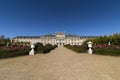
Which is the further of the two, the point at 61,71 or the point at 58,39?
the point at 58,39

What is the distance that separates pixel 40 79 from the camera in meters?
4.30

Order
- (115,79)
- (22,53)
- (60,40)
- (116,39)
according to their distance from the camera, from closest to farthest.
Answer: (115,79) → (22,53) → (116,39) → (60,40)

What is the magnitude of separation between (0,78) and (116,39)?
96.1ft

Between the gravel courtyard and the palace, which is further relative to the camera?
the palace

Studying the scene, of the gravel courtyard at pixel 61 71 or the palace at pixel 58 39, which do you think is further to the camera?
the palace at pixel 58 39

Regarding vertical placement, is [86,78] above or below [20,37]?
below

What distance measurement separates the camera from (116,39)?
92.9 ft

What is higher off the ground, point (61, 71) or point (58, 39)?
point (58, 39)

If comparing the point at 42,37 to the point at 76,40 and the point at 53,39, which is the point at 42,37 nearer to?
the point at 53,39

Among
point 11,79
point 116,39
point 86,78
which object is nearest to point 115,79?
point 86,78

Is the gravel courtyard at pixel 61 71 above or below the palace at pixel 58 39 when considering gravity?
below

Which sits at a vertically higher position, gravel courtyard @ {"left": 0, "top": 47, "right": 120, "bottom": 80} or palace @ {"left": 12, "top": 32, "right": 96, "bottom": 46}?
palace @ {"left": 12, "top": 32, "right": 96, "bottom": 46}

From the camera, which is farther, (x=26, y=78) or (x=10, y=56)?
(x=10, y=56)

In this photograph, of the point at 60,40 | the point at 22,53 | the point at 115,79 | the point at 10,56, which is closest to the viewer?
the point at 115,79
